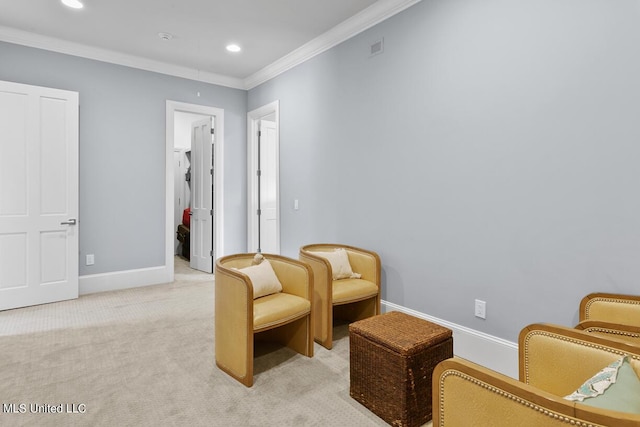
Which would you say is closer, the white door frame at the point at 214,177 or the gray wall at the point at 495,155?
the gray wall at the point at 495,155

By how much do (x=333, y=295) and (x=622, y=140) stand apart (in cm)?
203

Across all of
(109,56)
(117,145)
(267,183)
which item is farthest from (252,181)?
(109,56)

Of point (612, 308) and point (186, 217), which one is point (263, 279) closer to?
point (612, 308)

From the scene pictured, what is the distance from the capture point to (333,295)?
282cm

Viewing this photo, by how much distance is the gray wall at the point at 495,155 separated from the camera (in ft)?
6.45

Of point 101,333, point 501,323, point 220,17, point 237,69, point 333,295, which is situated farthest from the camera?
point 237,69

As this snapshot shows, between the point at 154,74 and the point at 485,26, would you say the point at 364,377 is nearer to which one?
the point at 485,26

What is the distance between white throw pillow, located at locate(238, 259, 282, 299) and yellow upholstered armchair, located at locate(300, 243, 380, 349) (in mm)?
332

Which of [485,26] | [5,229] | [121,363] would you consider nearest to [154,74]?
[5,229]

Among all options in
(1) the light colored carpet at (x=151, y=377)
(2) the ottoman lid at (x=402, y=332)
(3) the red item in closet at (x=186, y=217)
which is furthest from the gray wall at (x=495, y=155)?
(3) the red item in closet at (x=186, y=217)

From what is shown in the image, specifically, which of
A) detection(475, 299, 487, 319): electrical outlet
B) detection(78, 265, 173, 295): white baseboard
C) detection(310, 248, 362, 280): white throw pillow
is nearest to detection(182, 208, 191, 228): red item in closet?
detection(78, 265, 173, 295): white baseboard

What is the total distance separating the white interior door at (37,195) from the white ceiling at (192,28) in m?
0.64

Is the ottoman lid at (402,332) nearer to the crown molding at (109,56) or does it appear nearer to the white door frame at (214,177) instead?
the white door frame at (214,177)

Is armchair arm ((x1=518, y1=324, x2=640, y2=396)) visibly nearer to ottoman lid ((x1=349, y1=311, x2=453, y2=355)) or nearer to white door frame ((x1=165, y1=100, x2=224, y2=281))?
ottoman lid ((x1=349, y1=311, x2=453, y2=355))
